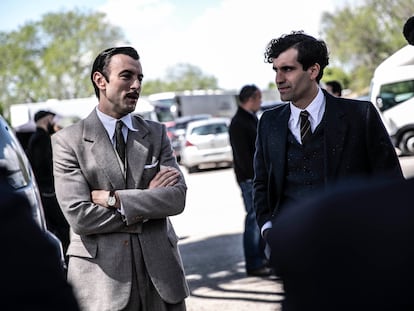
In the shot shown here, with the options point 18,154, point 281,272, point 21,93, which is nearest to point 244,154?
point 18,154

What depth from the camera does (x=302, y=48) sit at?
3.97 m

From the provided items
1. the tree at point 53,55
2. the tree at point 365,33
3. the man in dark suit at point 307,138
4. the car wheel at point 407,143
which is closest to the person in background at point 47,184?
the man in dark suit at point 307,138

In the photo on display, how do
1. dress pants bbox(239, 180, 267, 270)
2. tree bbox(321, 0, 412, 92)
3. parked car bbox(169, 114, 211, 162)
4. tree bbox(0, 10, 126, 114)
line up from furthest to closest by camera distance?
tree bbox(0, 10, 126, 114) < tree bbox(321, 0, 412, 92) < parked car bbox(169, 114, 211, 162) < dress pants bbox(239, 180, 267, 270)

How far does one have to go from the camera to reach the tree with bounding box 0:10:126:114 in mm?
70062

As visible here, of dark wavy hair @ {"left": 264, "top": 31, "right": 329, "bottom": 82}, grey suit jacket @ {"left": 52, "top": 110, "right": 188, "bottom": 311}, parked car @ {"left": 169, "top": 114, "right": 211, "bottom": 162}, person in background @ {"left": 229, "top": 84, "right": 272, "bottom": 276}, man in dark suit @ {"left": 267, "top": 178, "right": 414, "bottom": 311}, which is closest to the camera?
man in dark suit @ {"left": 267, "top": 178, "right": 414, "bottom": 311}

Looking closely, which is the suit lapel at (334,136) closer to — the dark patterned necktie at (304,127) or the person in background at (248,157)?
the dark patterned necktie at (304,127)

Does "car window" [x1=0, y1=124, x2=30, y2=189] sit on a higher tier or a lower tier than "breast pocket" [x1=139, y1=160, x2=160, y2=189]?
higher

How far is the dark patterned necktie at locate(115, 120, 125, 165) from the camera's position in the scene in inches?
148

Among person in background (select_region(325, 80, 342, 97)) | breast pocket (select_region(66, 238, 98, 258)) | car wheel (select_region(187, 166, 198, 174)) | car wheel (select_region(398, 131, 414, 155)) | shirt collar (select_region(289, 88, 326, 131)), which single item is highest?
person in background (select_region(325, 80, 342, 97))

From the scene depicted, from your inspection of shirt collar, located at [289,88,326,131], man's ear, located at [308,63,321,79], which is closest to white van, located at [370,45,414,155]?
man's ear, located at [308,63,321,79]

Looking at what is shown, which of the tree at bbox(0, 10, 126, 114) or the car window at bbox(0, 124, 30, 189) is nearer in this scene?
the car window at bbox(0, 124, 30, 189)

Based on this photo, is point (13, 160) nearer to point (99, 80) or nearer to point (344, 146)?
point (99, 80)

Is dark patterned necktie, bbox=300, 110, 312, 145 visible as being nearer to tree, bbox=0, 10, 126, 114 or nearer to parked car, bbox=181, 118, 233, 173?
parked car, bbox=181, 118, 233, 173

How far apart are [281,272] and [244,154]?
20.1 ft
